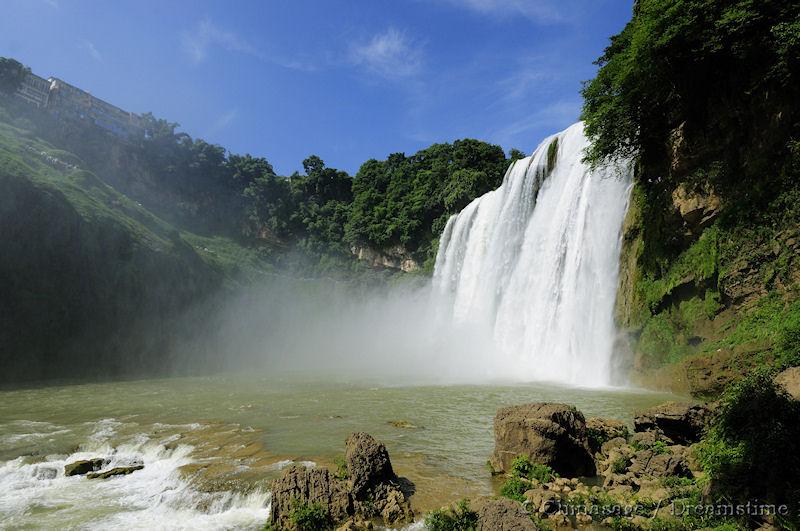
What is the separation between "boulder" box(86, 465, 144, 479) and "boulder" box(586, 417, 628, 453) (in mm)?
8648

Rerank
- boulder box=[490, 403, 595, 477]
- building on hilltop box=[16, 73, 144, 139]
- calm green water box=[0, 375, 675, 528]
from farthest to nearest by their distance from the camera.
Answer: building on hilltop box=[16, 73, 144, 139] < boulder box=[490, 403, 595, 477] < calm green water box=[0, 375, 675, 528]

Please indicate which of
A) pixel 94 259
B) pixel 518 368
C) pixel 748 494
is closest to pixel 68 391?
pixel 94 259

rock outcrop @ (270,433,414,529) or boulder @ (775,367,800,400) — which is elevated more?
boulder @ (775,367,800,400)

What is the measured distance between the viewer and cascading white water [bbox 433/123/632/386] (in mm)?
20516

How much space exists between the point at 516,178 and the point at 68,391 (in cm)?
2720

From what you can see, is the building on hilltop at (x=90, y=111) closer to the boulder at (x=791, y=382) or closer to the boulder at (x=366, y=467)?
the boulder at (x=366, y=467)

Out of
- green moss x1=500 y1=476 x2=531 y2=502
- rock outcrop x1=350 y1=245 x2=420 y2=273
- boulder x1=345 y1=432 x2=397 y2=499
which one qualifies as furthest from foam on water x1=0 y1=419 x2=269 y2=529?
rock outcrop x1=350 y1=245 x2=420 y2=273

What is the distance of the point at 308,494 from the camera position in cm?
666

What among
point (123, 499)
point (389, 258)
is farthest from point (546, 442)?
point (389, 258)

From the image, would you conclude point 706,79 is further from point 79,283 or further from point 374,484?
point 79,283

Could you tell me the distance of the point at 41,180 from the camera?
100 ft

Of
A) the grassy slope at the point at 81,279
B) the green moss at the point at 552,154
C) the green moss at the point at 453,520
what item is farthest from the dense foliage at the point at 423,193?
the green moss at the point at 453,520

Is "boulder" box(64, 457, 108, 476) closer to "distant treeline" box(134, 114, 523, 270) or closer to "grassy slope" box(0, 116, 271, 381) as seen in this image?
"grassy slope" box(0, 116, 271, 381)

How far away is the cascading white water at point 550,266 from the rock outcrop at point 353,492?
46.3 feet
